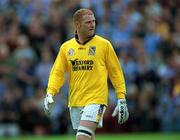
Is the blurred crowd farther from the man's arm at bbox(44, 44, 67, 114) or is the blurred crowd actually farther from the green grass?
the man's arm at bbox(44, 44, 67, 114)

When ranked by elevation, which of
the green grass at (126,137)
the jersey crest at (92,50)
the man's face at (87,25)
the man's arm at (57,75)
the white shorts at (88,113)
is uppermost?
the man's face at (87,25)

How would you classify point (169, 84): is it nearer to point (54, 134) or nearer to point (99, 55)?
point (54, 134)

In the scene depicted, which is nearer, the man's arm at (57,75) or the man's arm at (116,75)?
the man's arm at (116,75)

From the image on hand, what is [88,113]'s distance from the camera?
9.18m

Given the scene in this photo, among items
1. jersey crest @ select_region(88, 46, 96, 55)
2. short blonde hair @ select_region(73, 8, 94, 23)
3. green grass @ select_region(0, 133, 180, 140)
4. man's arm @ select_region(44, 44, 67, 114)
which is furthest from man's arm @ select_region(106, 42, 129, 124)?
green grass @ select_region(0, 133, 180, 140)

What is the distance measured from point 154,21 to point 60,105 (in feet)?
11.9

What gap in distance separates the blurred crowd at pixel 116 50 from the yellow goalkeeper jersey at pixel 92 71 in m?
6.87

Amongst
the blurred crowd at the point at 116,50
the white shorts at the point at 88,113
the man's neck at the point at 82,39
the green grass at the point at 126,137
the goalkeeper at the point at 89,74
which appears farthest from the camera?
the blurred crowd at the point at 116,50

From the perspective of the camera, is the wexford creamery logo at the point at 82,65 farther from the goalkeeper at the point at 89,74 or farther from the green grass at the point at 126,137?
the green grass at the point at 126,137

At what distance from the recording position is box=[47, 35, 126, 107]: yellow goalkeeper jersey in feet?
30.7

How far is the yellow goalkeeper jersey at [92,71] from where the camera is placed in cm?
937

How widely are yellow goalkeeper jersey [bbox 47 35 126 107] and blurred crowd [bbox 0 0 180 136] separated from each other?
6.87 meters

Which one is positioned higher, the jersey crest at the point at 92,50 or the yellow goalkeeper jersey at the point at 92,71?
the jersey crest at the point at 92,50

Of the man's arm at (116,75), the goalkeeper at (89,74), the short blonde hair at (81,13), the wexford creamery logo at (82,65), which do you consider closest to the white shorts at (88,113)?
the goalkeeper at (89,74)
